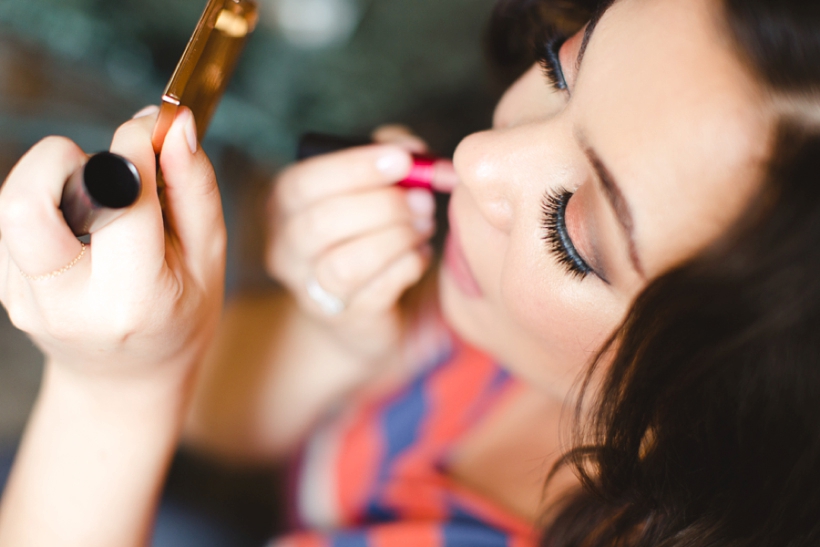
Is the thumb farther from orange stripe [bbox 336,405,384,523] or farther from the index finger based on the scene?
orange stripe [bbox 336,405,384,523]

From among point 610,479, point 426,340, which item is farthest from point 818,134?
point 426,340

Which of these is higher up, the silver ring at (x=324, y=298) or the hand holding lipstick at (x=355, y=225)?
the hand holding lipstick at (x=355, y=225)

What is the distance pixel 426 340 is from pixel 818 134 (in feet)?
1.96

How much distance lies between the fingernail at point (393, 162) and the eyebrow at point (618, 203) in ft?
0.79

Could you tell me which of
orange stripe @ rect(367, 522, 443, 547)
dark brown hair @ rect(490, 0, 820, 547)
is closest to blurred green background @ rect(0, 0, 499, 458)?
orange stripe @ rect(367, 522, 443, 547)

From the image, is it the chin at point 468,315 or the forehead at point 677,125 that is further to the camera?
the chin at point 468,315

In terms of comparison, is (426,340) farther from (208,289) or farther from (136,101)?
(136,101)

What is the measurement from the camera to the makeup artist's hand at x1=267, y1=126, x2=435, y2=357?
62 cm

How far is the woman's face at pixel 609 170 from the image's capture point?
370mm

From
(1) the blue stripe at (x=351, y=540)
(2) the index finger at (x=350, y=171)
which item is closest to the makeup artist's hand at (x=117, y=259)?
A: (2) the index finger at (x=350, y=171)

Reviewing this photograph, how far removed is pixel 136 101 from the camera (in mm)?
854

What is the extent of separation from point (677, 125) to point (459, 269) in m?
0.30

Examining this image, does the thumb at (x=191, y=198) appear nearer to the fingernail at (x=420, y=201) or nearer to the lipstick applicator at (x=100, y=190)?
the lipstick applicator at (x=100, y=190)

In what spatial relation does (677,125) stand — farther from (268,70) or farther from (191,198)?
(268,70)
